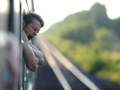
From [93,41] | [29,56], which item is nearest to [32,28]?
[29,56]

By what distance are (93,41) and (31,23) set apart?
31.2 m

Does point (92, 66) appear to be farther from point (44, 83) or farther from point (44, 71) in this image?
point (44, 83)

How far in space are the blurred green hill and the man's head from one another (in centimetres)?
1334

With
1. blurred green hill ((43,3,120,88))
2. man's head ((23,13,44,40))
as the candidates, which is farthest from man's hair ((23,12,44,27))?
blurred green hill ((43,3,120,88))

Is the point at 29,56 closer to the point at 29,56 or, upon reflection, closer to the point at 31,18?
the point at 29,56

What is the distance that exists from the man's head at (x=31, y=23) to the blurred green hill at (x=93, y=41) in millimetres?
13343

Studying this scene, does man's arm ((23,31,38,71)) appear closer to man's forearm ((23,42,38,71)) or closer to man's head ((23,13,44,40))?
man's forearm ((23,42,38,71))

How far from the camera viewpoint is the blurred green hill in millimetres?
21798

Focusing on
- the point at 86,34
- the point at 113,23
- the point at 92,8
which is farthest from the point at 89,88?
the point at 92,8

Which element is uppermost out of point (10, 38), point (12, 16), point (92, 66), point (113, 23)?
point (113, 23)

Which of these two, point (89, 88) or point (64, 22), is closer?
point (89, 88)

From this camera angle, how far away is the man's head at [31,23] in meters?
2.92

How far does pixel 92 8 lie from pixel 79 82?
35.6 meters

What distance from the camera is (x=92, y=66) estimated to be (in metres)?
20.6
